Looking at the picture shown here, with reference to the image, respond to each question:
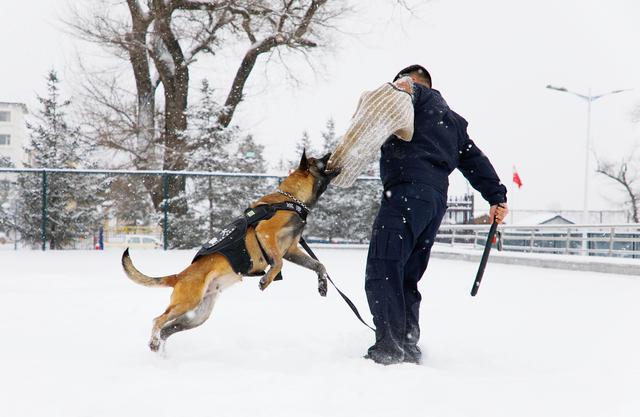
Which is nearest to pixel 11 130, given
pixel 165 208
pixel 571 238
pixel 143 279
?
pixel 165 208

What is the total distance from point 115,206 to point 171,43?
645 cm

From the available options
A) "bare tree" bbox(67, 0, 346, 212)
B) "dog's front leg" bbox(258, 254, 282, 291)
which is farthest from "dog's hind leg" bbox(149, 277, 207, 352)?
"bare tree" bbox(67, 0, 346, 212)

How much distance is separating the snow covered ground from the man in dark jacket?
238mm

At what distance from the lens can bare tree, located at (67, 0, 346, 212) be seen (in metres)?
17.3

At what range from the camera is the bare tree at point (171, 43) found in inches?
680

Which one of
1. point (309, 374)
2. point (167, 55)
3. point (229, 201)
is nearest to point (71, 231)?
point (229, 201)

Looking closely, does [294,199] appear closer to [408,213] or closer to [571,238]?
[408,213]

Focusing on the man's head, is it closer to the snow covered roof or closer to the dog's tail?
the dog's tail

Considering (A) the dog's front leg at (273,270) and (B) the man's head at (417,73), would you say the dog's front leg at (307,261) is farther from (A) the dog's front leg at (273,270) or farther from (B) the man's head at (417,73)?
(B) the man's head at (417,73)

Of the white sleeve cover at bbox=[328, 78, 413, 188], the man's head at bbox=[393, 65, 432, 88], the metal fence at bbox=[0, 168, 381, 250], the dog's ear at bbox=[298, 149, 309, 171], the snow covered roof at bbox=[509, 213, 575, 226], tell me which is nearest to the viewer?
the white sleeve cover at bbox=[328, 78, 413, 188]

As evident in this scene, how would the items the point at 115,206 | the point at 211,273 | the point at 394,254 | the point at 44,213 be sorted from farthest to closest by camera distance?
the point at 115,206
the point at 44,213
the point at 211,273
the point at 394,254

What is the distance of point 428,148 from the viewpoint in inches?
134

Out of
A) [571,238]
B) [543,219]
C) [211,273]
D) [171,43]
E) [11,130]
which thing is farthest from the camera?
[11,130]

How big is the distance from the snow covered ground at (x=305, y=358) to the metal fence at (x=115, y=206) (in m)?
6.68
